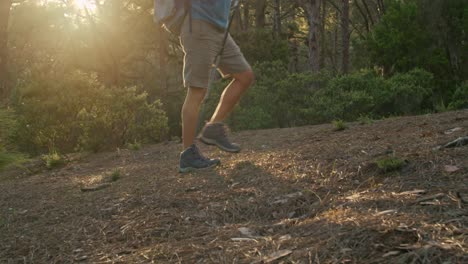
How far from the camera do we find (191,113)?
4223mm

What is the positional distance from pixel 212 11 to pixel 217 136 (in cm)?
101

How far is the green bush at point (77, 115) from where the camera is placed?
31.3ft

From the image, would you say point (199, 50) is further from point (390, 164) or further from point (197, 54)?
point (390, 164)

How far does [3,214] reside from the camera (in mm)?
3961

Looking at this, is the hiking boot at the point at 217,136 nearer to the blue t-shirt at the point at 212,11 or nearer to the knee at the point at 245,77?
the knee at the point at 245,77

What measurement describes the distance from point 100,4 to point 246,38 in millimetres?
5242

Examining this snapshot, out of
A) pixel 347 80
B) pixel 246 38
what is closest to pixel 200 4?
pixel 347 80

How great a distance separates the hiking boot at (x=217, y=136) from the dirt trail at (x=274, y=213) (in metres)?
0.19

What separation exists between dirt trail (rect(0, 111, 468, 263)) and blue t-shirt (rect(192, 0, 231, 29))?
3.89 feet

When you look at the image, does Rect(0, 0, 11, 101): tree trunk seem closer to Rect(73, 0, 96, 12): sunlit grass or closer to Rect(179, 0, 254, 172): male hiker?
Rect(73, 0, 96, 12): sunlit grass

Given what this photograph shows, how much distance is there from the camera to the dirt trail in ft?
6.97

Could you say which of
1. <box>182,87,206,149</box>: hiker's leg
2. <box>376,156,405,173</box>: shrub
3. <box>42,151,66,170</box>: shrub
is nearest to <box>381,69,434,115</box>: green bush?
<box>42,151,66,170</box>: shrub

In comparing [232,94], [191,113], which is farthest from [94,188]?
[232,94]

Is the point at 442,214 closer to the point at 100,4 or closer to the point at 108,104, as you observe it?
the point at 108,104
